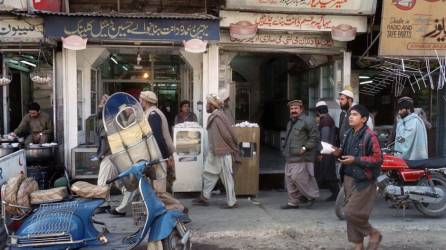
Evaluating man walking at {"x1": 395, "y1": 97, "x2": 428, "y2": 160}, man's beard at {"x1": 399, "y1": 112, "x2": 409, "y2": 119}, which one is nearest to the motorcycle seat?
man walking at {"x1": 395, "y1": 97, "x2": 428, "y2": 160}

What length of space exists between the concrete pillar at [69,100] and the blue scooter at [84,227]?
3904 millimetres

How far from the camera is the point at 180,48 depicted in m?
9.02

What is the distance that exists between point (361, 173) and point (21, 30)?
6.00 metres

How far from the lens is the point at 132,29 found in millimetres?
8016

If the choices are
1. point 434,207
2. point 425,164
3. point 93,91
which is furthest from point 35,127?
point 434,207

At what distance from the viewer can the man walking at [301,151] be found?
7312mm

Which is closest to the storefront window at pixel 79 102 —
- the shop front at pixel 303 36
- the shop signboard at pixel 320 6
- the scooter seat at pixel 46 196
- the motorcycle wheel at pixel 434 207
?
the shop front at pixel 303 36

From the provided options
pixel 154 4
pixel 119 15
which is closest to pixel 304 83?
pixel 154 4

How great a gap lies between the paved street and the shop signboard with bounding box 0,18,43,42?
330 centimetres

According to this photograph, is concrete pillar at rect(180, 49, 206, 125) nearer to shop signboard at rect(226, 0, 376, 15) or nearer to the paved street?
shop signboard at rect(226, 0, 376, 15)

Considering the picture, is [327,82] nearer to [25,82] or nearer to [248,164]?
[248,164]

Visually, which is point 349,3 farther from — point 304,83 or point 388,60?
point 304,83

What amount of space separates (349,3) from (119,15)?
13.0 feet

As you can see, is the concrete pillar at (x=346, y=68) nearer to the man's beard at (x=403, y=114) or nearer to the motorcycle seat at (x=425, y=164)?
the man's beard at (x=403, y=114)
